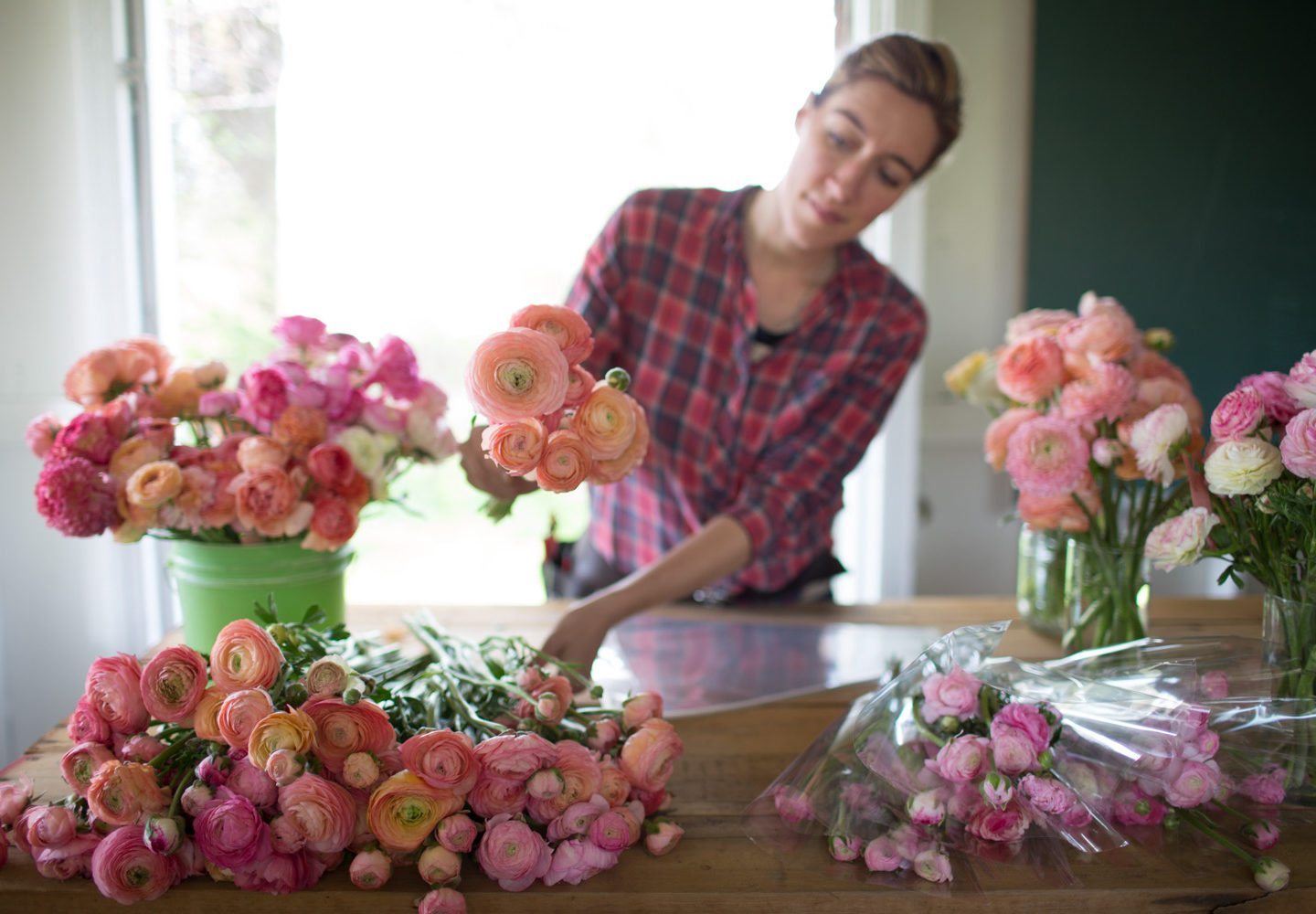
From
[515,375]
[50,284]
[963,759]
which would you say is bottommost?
[963,759]

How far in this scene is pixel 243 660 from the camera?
0.72m

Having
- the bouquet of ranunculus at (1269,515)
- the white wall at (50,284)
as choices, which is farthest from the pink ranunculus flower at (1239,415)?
the white wall at (50,284)

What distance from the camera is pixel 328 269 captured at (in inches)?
108

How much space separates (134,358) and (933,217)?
1920mm

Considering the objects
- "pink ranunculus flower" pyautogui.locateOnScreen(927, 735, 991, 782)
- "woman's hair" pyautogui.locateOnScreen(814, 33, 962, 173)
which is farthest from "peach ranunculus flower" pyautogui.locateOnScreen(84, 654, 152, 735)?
"woman's hair" pyautogui.locateOnScreen(814, 33, 962, 173)

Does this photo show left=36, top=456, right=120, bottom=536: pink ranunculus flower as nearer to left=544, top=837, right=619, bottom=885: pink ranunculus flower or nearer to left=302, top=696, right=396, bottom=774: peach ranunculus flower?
left=302, top=696, right=396, bottom=774: peach ranunculus flower

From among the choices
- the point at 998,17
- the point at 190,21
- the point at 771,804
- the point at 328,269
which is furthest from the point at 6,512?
the point at 998,17

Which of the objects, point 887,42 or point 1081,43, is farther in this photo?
point 1081,43

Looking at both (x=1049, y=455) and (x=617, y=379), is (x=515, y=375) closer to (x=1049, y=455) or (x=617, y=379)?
(x=617, y=379)

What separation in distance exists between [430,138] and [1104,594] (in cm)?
220

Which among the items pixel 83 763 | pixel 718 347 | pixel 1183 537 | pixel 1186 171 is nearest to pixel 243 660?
pixel 83 763

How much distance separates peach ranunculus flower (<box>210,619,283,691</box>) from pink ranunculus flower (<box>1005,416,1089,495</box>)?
744 mm

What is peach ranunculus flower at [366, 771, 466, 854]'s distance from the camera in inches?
27.8

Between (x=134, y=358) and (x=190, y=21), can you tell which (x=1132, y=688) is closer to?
(x=134, y=358)
